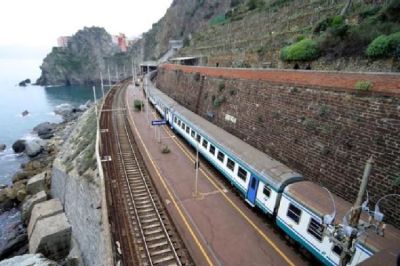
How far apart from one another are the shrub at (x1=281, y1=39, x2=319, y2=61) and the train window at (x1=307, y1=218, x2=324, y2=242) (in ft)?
40.8

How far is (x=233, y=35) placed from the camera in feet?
126

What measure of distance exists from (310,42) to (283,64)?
3115 millimetres

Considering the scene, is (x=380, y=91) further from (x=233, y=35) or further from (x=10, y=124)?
(x=10, y=124)

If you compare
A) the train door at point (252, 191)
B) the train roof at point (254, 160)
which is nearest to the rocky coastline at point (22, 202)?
the train door at point (252, 191)

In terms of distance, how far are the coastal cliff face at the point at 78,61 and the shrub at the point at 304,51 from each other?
12937 centimetres

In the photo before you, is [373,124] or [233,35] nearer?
[373,124]

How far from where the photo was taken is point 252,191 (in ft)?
41.7

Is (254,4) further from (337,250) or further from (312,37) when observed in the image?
(337,250)

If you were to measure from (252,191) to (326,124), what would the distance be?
16.4 feet

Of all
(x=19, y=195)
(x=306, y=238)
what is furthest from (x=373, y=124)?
(x=19, y=195)

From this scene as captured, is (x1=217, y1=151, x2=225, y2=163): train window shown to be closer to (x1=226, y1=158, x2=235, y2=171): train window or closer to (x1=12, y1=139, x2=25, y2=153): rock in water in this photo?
(x1=226, y1=158, x2=235, y2=171): train window

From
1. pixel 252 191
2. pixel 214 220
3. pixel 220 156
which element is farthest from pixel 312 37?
pixel 214 220

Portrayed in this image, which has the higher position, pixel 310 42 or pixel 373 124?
pixel 310 42

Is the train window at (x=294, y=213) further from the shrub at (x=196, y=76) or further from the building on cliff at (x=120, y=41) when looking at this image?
the building on cliff at (x=120, y=41)
